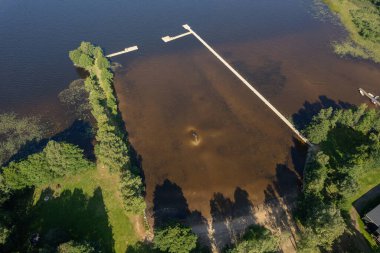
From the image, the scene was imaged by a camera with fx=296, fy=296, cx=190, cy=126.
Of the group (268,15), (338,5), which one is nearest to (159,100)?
(268,15)

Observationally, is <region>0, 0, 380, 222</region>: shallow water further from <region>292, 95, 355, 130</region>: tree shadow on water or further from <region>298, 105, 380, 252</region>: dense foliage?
<region>298, 105, 380, 252</region>: dense foliage

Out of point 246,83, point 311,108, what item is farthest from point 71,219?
point 311,108

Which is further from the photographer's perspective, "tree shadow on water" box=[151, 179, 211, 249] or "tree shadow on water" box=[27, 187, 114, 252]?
"tree shadow on water" box=[151, 179, 211, 249]

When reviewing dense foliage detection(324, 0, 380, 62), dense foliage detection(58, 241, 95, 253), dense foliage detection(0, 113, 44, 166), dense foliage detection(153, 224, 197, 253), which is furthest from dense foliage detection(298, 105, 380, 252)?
dense foliage detection(0, 113, 44, 166)

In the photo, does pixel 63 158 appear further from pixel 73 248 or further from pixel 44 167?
pixel 73 248

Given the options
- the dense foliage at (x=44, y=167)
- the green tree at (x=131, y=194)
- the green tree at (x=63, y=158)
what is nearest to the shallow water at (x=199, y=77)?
the green tree at (x=131, y=194)

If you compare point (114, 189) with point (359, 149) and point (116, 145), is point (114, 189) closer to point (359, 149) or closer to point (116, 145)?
point (116, 145)

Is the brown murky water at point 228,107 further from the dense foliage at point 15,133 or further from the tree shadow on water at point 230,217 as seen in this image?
the dense foliage at point 15,133
